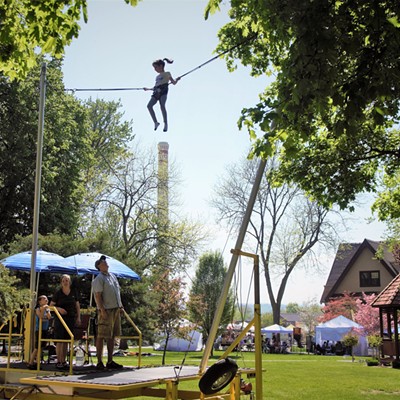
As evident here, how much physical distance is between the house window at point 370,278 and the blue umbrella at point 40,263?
5473 centimetres

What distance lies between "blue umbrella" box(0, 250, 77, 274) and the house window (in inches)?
2155

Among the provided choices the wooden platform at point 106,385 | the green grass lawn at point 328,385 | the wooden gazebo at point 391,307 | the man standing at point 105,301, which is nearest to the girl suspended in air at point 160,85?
the man standing at point 105,301

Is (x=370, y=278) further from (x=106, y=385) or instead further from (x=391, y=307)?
(x=106, y=385)

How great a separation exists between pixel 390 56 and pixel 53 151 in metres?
29.3

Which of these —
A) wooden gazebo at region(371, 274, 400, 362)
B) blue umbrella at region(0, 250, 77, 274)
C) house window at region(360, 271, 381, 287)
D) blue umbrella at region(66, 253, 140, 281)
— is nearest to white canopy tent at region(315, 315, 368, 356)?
house window at region(360, 271, 381, 287)

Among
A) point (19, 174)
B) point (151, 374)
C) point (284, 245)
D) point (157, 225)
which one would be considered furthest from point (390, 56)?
point (284, 245)

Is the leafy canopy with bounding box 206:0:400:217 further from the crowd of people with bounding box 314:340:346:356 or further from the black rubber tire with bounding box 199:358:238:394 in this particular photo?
the crowd of people with bounding box 314:340:346:356

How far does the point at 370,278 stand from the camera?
6794 cm

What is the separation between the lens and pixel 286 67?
8164 mm

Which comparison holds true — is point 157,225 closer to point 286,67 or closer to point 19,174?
point 19,174

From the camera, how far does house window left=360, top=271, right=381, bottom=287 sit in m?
67.4

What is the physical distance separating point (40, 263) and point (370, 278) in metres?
56.2

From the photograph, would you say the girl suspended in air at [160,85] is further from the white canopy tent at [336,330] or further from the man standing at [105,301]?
the white canopy tent at [336,330]

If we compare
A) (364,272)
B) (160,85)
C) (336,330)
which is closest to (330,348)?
(336,330)
